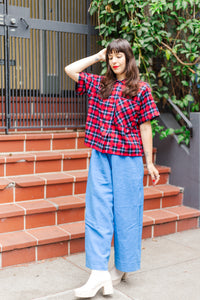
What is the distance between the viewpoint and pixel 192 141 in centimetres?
425

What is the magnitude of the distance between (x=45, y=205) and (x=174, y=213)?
4.34ft

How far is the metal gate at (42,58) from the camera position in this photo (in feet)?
13.7

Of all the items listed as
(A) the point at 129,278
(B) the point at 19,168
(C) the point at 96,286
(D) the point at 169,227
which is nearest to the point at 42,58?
(B) the point at 19,168

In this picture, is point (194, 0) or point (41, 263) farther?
point (194, 0)

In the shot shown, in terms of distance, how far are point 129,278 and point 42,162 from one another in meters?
1.47

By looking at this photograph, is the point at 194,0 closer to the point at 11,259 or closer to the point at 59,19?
the point at 59,19

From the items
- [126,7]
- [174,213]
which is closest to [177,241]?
[174,213]

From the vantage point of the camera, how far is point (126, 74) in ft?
8.55

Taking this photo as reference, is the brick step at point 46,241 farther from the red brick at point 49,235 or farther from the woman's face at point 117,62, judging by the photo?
the woman's face at point 117,62

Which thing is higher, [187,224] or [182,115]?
[182,115]

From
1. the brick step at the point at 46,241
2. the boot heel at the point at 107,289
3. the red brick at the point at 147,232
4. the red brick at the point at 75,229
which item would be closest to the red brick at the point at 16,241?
the brick step at the point at 46,241

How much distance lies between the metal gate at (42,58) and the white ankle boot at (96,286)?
6.83 ft

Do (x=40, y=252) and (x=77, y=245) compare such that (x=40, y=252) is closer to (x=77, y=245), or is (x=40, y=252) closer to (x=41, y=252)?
(x=41, y=252)

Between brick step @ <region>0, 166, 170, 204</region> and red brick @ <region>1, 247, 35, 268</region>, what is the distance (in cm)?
54
